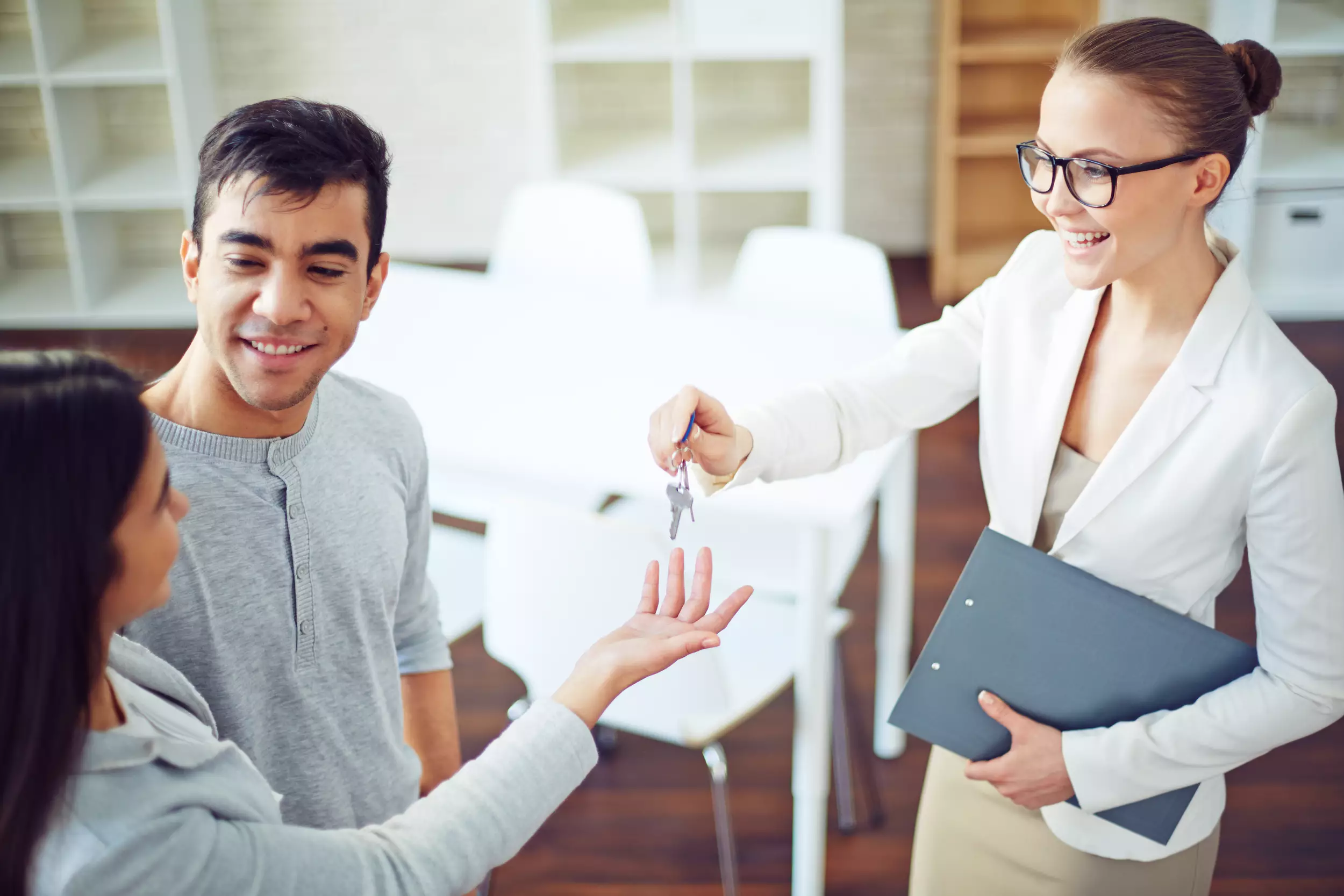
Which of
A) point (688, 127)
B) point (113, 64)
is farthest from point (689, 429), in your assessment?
point (113, 64)

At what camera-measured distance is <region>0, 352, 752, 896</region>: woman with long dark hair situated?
2.37 ft

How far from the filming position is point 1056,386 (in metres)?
1.25

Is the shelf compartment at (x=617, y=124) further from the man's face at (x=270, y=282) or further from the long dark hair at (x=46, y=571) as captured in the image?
the long dark hair at (x=46, y=571)

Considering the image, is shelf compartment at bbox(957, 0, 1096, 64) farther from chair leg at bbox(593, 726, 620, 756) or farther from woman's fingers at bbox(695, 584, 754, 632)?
woman's fingers at bbox(695, 584, 754, 632)

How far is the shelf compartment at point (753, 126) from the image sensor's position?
13.1 feet

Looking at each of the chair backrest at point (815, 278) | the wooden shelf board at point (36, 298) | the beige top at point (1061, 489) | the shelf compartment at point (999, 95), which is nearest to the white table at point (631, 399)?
the chair backrest at point (815, 278)

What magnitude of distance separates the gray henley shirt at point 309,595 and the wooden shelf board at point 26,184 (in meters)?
3.63

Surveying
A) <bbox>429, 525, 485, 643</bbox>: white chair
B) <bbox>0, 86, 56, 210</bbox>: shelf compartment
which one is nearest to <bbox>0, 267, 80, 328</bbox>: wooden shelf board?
<bbox>0, 86, 56, 210</bbox>: shelf compartment

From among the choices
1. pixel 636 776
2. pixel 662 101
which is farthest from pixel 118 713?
pixel 662 101

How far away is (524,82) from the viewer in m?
5.08

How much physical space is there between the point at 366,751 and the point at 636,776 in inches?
56.0

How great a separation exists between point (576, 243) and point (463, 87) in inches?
89.4

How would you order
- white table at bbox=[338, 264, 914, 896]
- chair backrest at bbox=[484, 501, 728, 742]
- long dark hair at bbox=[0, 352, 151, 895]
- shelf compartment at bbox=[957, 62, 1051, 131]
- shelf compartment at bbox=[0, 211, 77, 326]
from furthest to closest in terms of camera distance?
1. shelf compartment at bbox=[957, 62, 1051, 131]
2. shelf compartment at bbox=[0, 211, 77, 326]
3. white table at bbox=[338, 264, 914, 896]
4. chair backrest at bbox=[484, 501, 728, 742]
5. long dark hair at bbox=[0, 352, 151, 895]

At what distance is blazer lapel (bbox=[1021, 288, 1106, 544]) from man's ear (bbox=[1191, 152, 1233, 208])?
15 cm
